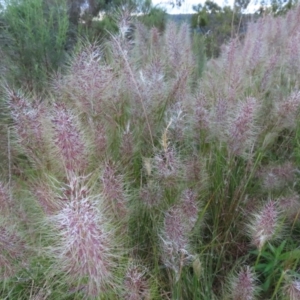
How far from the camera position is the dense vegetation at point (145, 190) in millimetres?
942

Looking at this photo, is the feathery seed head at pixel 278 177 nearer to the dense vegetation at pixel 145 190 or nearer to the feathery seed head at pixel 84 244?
the dense vegetation at pixel 145 190

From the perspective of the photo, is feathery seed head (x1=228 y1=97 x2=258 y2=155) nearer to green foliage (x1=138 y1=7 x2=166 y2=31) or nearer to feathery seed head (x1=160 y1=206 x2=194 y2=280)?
feathery seed head (x1=160 y1=206 x2=194 y2=280)

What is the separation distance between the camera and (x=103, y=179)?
1.04m

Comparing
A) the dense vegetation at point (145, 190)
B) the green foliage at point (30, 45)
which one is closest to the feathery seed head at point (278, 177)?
the dense vegetation at point (145, 190)

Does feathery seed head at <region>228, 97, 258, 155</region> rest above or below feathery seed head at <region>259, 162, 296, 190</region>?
above

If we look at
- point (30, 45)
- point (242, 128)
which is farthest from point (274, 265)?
point (30, 45)

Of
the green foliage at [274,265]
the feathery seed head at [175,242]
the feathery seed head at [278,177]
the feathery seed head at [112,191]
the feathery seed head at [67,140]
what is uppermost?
the feathery seed head at [67,140]

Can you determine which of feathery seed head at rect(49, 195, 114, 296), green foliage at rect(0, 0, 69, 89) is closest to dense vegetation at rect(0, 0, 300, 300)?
feathery seed head at rect(49, 195, 114, 296)

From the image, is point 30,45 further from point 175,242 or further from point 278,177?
point 175,242

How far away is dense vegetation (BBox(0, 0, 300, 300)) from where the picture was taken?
94 centimetres

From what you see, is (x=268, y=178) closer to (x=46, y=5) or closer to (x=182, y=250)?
(x=182, y=250)

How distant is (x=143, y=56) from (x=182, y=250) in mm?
1493

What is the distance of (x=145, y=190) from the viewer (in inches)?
50.6

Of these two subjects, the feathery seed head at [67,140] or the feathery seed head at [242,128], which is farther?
the feathery seed head at [242,128]
